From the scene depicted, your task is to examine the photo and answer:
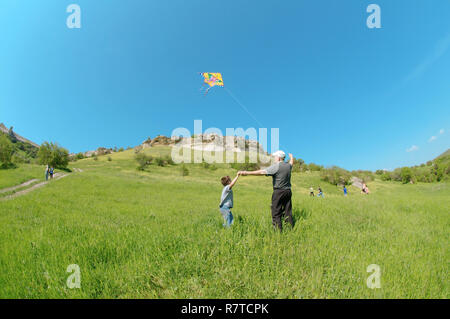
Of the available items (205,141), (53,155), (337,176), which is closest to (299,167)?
(337,176)

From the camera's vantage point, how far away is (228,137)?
17412cm

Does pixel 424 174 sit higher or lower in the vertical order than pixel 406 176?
higher

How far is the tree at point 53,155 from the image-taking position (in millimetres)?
47844

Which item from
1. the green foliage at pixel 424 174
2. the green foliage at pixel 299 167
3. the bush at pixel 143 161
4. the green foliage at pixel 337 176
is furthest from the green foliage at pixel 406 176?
the bush at pixel 143 161

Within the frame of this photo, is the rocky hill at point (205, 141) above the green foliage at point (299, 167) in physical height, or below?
above

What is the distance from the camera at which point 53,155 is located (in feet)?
157

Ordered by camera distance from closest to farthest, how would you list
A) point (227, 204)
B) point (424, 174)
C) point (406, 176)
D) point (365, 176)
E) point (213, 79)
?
point (227, 204) → point (213, 79) → point (424, 174) → point (406, 176) → point (365, 176)

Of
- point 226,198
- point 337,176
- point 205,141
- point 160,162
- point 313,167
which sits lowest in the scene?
point 337,176

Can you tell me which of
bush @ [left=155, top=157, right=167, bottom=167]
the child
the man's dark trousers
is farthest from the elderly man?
bush @ [left=155, top=157, right=167, bottom=167]

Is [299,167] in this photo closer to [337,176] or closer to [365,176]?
[337,176]

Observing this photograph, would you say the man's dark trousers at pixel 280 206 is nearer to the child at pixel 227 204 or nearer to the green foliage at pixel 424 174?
the child at pixel 227 204

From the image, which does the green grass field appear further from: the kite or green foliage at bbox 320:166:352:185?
green foliage at bbox 320:166:352:185

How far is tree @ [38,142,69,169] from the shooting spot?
47844mm
